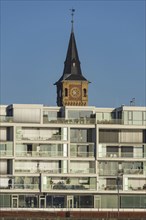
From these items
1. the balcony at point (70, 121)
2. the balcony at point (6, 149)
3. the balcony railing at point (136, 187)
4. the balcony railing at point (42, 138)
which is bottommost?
the balcony railing at point (136, 187)

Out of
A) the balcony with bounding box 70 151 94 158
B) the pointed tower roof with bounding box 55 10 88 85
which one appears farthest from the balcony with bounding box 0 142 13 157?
the pointed tower roof with bounding box 55 10 88 85

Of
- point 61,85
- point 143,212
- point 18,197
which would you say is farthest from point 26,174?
point 61,85

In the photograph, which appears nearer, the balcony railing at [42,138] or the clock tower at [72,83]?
the balcony railing at [42,138]

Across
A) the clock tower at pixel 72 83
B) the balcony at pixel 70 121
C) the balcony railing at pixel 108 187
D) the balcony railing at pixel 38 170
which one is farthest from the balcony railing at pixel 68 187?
the clock tower at pixel 72 83

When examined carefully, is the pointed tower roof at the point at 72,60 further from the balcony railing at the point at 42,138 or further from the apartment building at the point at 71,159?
the balcony railing at the point at 42,138

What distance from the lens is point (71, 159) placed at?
11344 centimetres

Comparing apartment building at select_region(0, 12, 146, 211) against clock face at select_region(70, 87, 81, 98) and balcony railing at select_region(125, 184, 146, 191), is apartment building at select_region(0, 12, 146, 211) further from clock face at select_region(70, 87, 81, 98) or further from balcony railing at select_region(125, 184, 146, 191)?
clock face at select_region(70, 87, 81, 98)

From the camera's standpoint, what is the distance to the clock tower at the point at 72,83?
169125 millimetres

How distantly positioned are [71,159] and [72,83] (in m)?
60.0

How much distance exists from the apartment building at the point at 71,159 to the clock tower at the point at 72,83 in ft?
173

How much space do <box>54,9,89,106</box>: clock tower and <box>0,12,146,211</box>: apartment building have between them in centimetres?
5263

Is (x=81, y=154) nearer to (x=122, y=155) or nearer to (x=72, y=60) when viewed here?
(x=122, y=155)

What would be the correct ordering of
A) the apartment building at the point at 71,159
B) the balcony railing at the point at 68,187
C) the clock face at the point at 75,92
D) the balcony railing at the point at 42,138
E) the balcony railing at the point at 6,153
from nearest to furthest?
1. the apartment building at the point at 71,159
2. the balcony railing at the point at 68,187
3. the balcony railing at the point at 6,153
4. the balcony railing at the point at 42,138
5. the clock face at the point at 75,92

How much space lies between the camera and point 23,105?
375 ft
